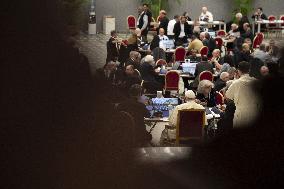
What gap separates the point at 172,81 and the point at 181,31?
3.87 metres

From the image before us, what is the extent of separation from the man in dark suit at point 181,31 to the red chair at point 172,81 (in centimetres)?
366

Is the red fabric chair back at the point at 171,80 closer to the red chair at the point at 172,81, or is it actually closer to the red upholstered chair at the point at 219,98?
the red chair at the point at 172,81

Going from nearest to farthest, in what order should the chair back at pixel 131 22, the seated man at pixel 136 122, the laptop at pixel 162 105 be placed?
the seated man at pixel 136 122 → the laptop at pixel 162 105 → the chair back at pixel 131 22

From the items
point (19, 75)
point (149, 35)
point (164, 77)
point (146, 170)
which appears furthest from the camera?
point (149, 35)

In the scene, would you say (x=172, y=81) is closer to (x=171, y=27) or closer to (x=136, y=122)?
(x=171, y=27)

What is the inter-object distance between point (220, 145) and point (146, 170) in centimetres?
11

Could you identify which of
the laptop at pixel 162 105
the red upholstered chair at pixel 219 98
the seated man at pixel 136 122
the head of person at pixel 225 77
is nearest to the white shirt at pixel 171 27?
the head of person at pixel 225 77

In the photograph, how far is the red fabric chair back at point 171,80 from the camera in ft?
29.3

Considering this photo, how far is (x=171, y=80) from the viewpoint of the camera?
9.00 metres

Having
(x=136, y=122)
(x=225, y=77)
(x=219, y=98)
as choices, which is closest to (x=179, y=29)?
(x=225, y=77)

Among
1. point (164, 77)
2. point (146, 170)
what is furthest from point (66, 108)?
point (164, 77)

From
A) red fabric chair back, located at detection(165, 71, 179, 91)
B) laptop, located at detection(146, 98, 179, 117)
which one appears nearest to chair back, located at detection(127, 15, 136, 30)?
red fabric chair back, located at detection(165, 71, 179, 91)

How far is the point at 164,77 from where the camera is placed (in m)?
9.45

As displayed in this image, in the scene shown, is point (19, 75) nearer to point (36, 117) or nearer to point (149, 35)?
point (36, 117)
